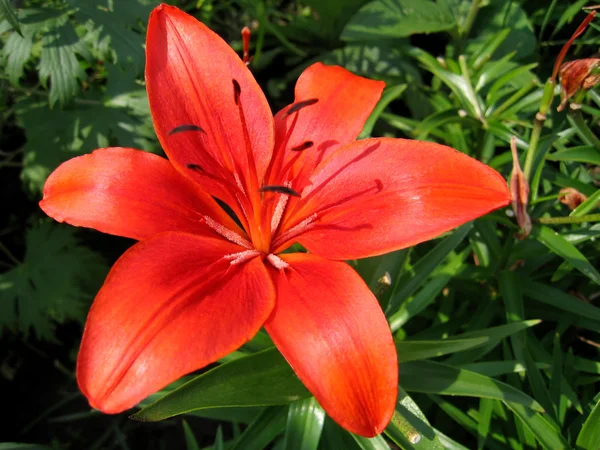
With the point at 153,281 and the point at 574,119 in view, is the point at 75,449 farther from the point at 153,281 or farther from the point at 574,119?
the point at 574,119

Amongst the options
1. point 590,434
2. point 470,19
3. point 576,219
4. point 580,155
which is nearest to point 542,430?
point 590,434

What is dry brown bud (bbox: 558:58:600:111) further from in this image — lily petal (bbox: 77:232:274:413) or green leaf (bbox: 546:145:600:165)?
lily petal (bbox: 77:232:274:413)

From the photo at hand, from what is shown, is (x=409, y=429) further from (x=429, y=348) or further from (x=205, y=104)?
(x=205, y=104)

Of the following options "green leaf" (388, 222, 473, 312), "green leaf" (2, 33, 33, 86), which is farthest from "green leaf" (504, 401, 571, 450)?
"green leaf" (2, 33, 33, 86)

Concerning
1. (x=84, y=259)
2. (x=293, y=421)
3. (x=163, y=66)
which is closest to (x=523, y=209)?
(x=293, y=421)

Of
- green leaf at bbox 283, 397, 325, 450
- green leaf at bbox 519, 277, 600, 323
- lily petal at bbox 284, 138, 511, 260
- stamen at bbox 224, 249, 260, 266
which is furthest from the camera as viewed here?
green leaf at bbox 519, 277, 600, 323

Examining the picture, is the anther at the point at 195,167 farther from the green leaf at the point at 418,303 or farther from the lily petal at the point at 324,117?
the green leaf at the point at 418,303
